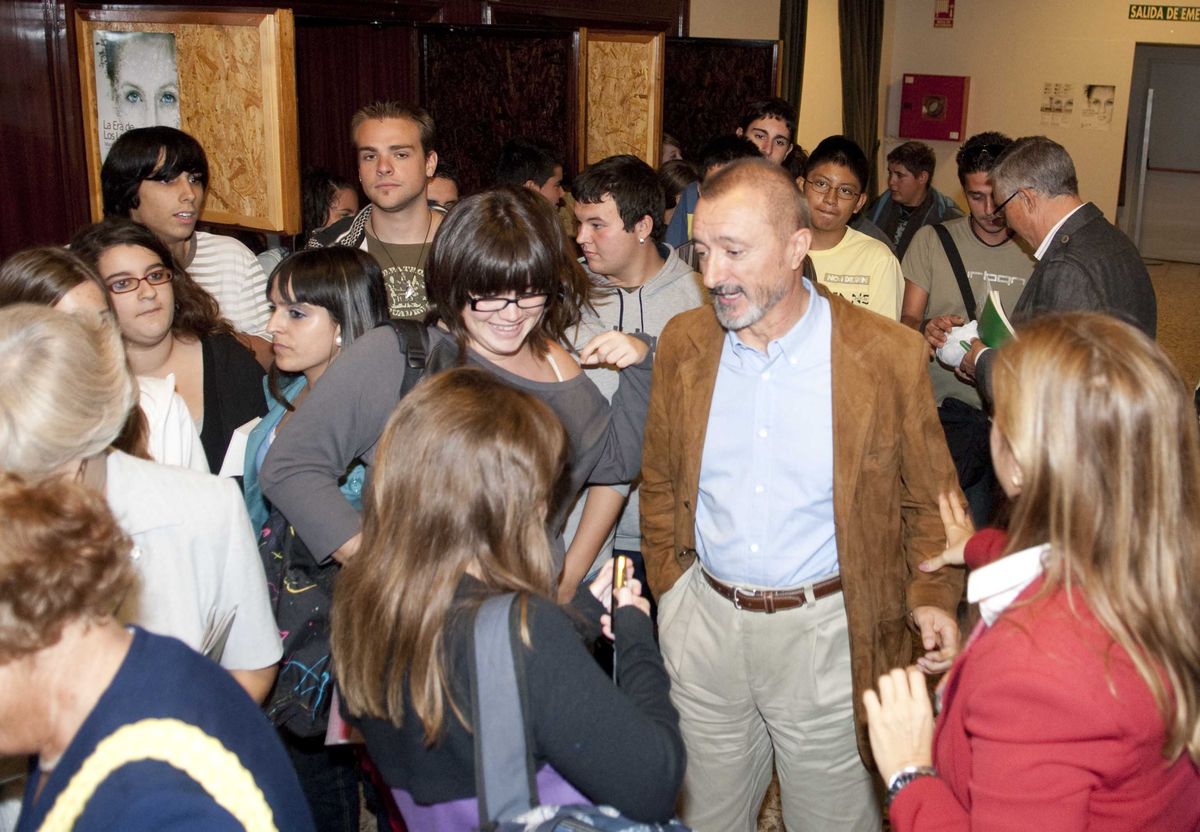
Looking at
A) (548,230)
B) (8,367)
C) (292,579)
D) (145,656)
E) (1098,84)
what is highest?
(1098,84)

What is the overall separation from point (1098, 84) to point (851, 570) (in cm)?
1138

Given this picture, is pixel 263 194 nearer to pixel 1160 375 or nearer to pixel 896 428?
pixel 896 428

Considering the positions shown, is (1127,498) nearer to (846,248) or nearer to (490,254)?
(490,254)

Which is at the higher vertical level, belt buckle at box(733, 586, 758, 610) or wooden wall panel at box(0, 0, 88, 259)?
wooden wall panel at box(0, 0, 88, 259)

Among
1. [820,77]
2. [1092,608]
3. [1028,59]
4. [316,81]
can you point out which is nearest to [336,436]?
[1092,608]

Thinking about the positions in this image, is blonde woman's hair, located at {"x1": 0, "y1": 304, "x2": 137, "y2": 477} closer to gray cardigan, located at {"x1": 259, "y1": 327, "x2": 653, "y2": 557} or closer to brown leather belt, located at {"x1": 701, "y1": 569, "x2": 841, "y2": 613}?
gray cardigan, located at {"x1": 259, "y1": 327, "x2": 653, "y2": 557}

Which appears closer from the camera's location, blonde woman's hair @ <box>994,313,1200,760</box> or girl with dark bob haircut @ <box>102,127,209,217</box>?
blonde woman's hair @ <box>994,313,1200,760</box>

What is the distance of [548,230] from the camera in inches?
91.7

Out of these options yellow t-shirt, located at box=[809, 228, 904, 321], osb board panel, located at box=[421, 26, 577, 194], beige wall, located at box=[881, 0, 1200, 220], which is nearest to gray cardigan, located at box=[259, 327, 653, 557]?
yellow t-shirt, located at box=[809, 228, 904, 321]

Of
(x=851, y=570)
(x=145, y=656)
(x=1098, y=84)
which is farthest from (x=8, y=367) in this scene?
(x=1098, y=84)

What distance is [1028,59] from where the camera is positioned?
11922 mm

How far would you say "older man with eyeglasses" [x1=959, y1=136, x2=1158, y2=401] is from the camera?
10.6 feet

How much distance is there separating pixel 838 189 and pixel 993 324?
0.89m

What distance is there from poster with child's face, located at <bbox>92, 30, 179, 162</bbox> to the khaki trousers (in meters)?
3.09
